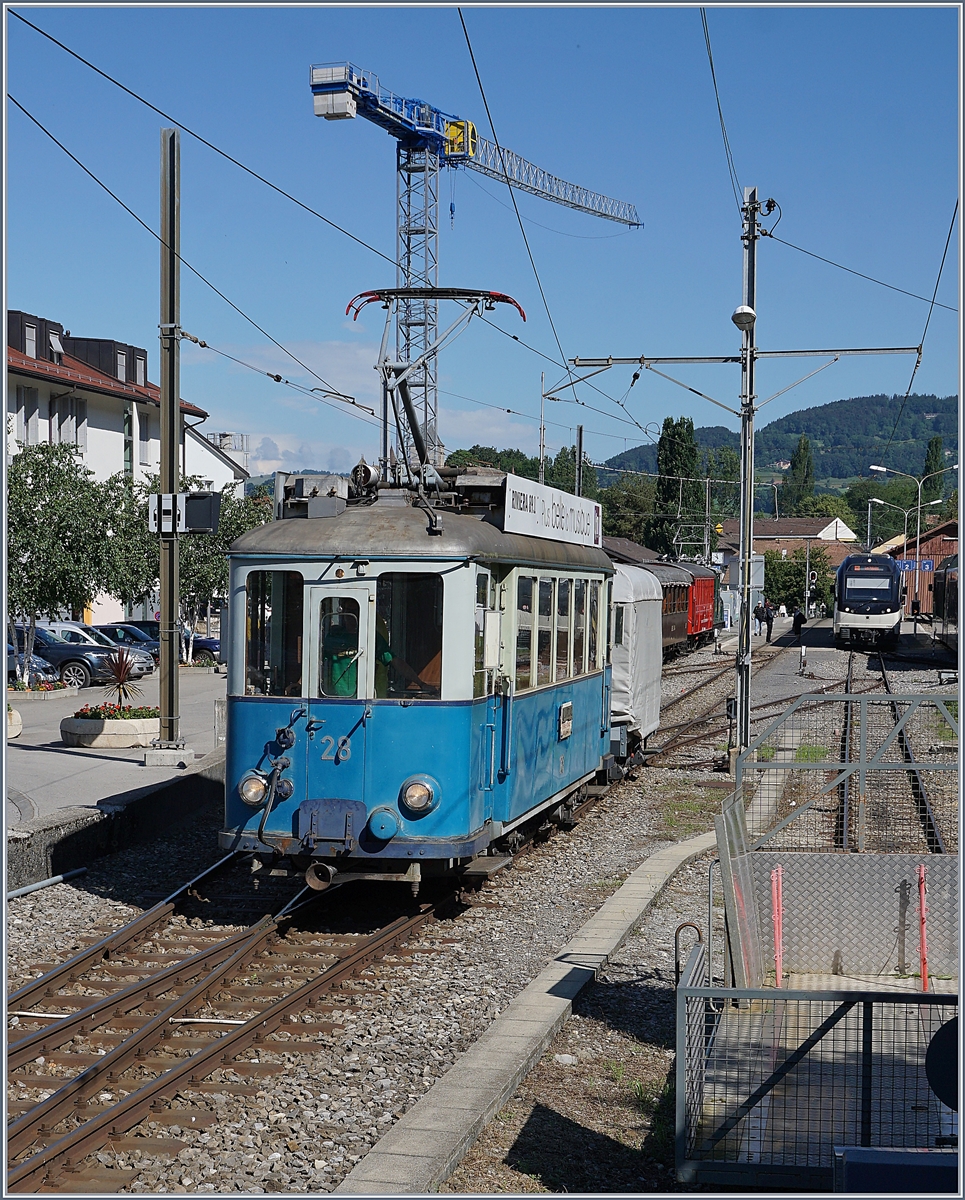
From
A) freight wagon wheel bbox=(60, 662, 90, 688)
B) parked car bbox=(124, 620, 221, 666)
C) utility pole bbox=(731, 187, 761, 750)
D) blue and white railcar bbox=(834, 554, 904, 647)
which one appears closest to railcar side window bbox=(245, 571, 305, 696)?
utility pole bbox=(731, 187, 761, 750)

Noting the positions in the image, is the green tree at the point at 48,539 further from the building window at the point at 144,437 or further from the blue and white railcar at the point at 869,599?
the blue and white railcar at the point at 869,599

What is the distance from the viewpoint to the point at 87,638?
36.1 meters

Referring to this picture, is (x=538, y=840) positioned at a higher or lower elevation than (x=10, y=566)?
lower

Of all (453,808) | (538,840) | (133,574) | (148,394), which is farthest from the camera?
(148,394)

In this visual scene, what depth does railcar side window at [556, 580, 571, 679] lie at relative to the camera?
12234 mm

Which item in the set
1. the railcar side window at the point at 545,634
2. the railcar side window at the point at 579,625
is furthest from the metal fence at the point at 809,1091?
the railcar side window at the point at 579,625

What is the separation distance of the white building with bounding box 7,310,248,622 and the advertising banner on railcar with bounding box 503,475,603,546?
2759cm

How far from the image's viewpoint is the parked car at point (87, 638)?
3538 cm

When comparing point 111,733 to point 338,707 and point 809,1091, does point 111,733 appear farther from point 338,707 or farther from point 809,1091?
point 809,1091

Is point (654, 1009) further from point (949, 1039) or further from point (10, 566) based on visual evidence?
point (10, 566)

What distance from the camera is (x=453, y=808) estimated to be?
9367 mm

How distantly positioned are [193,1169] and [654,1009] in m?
3.58

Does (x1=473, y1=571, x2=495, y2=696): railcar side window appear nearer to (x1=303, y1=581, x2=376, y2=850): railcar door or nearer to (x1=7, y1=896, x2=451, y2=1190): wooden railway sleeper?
(x1=303, y1=581, x2=376, y2=850): railcar door

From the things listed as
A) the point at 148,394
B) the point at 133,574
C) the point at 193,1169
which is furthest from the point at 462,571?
the point at 148,394
